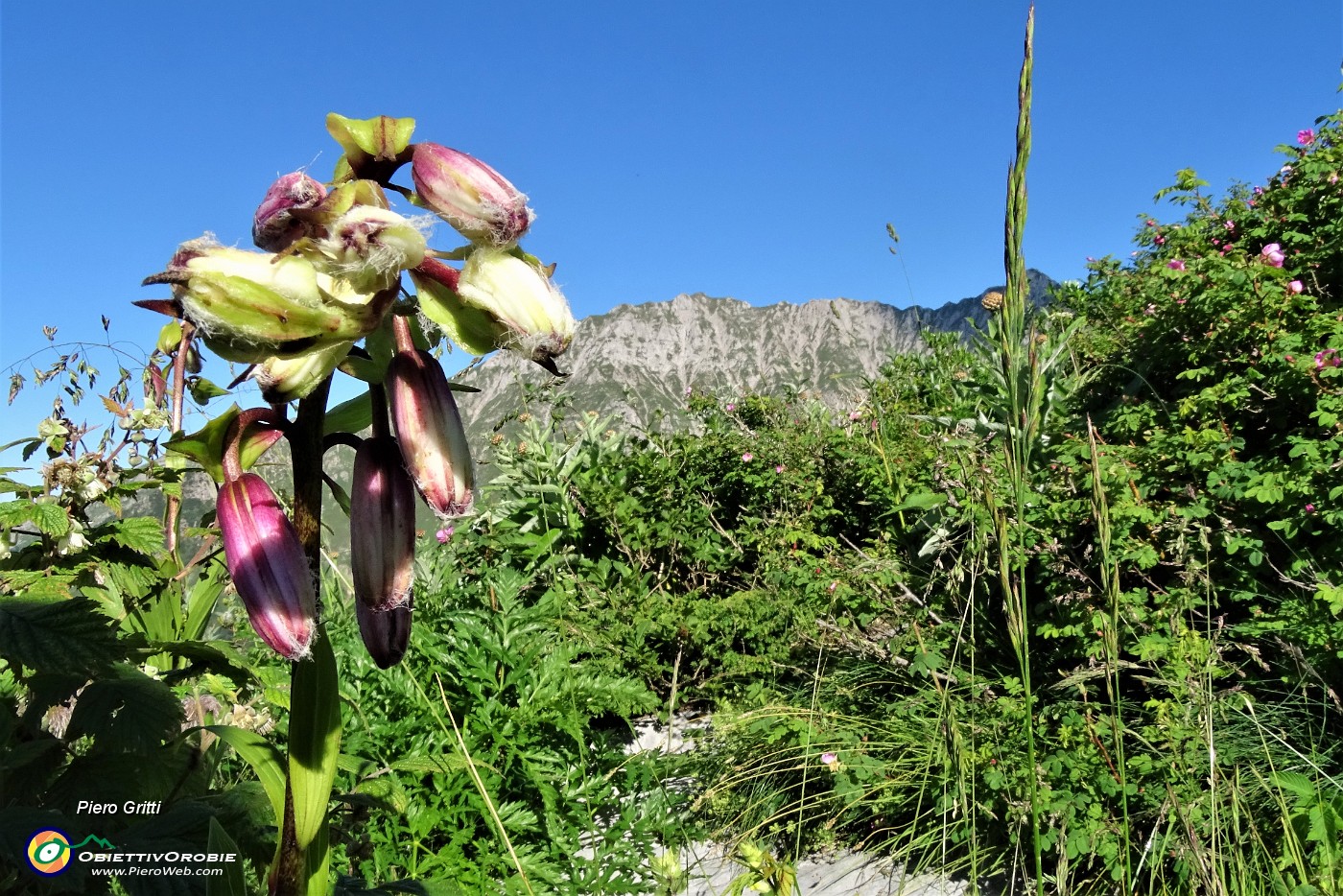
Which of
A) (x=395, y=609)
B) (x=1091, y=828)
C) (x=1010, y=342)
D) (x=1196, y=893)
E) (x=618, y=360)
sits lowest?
(x=1196, y=893)

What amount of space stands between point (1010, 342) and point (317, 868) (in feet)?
3.15

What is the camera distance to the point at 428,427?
751 mm

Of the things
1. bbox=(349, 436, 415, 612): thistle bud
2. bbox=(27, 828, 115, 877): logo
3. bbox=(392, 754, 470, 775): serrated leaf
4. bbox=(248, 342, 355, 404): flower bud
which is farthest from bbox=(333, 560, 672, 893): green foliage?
bbox=(248, 342, 355, 404): flower bud

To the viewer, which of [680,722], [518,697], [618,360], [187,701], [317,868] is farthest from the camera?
[618,360]

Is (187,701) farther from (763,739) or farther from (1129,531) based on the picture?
(1129,531)

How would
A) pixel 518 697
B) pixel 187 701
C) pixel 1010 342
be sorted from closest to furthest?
pixel 1010 342 → pixel 187 701 → pixel 518 697

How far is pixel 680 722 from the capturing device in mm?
3680

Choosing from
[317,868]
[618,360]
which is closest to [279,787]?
[317,868]

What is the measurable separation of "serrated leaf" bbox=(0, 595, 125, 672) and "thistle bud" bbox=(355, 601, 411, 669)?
512 millimetres

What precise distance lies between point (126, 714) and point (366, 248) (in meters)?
0.91

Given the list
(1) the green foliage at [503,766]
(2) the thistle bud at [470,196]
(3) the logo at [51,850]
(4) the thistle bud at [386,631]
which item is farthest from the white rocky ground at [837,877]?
(2) the thistle bud at [470,196]

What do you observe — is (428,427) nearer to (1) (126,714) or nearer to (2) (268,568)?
(2) (268,568)

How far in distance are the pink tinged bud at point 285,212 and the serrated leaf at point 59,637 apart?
664 mm

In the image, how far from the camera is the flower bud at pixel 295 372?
0.70 meters
